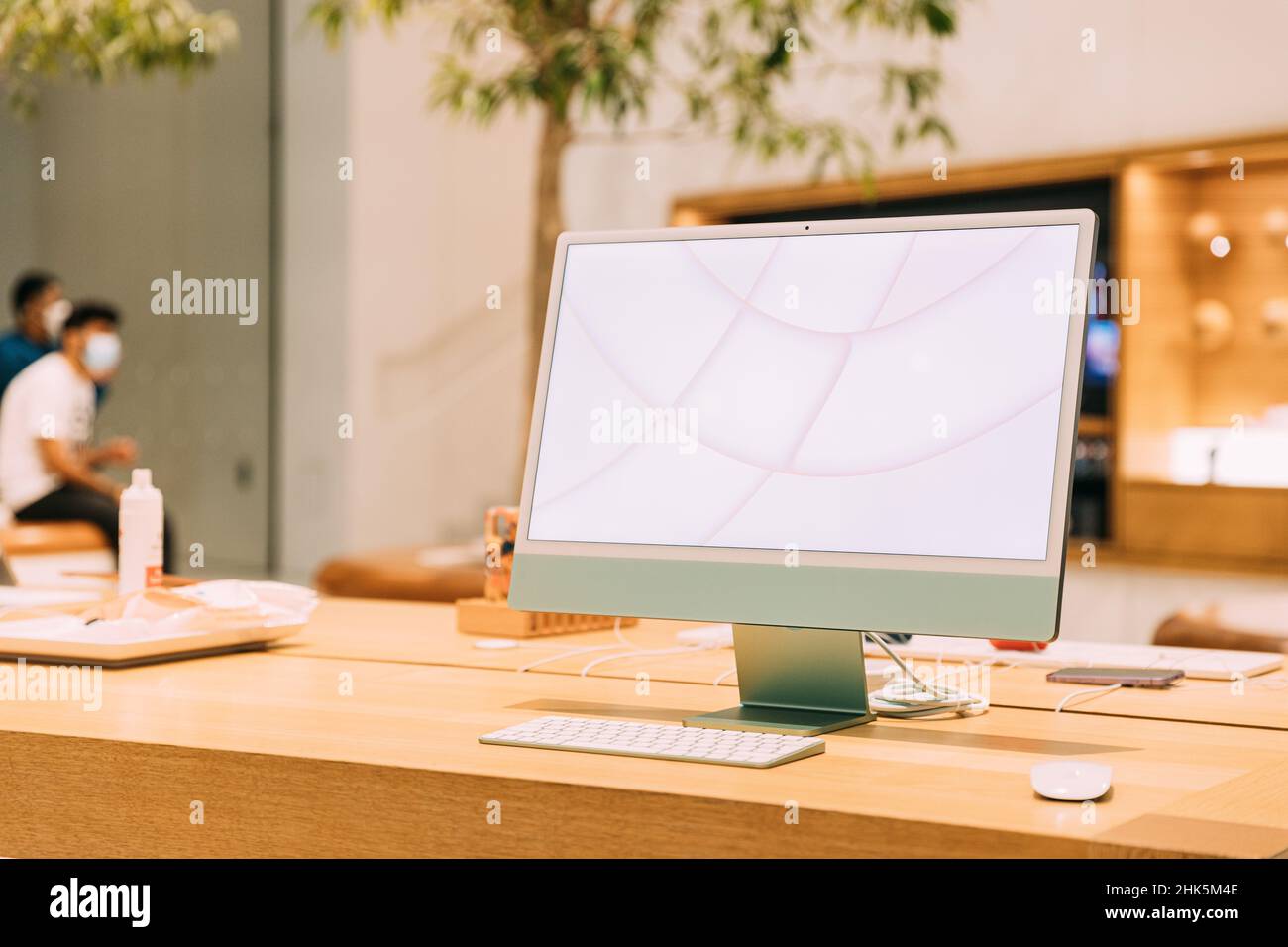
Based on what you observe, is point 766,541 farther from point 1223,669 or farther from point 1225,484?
point 1225,484

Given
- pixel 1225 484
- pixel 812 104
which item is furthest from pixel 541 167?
pixel 1225 484

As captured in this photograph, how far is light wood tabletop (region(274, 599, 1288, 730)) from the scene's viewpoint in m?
1.52

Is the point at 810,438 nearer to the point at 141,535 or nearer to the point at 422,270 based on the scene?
the point at 141,535

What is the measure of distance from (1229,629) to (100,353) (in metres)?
4.28

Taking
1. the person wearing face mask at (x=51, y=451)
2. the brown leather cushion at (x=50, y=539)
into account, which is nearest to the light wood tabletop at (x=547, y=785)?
the brown leather cushion at (x=50, y=539)

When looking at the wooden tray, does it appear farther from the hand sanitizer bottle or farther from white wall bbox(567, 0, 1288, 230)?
white wall bbox(567, 0, 1288, 230)

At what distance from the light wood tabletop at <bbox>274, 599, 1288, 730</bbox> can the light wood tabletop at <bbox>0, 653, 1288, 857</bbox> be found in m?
0.08

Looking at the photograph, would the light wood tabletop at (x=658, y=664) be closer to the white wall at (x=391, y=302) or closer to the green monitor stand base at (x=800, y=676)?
the green monitor stand base at (x=800, y=676)

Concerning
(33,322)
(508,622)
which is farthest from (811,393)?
(33,322)

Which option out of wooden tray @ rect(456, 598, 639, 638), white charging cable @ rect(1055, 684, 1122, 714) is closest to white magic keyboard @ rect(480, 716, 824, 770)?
white charging cable @ rect(1055, 684, 1122, 714)

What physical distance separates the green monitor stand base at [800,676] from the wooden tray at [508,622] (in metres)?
0.59

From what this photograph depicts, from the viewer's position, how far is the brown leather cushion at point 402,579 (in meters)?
3.99

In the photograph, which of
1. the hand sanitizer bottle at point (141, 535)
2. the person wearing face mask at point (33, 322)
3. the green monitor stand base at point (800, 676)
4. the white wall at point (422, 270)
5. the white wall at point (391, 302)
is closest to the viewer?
the green monitor stand base at point (800, 676)

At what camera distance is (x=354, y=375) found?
666 centimetres
